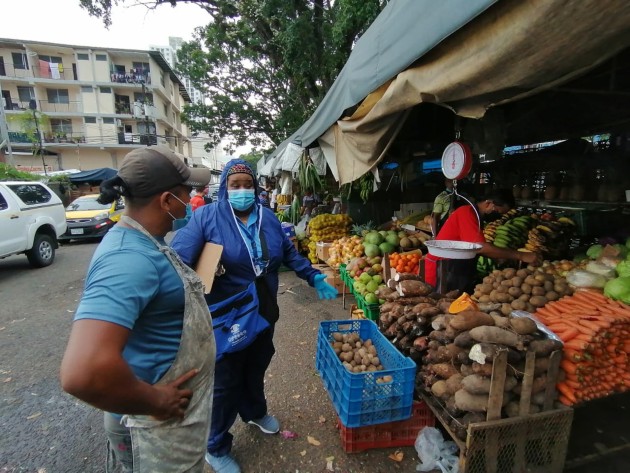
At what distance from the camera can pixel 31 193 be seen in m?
8.29

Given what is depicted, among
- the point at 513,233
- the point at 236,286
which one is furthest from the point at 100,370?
the point at 513,233

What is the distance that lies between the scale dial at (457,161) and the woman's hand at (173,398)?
2556 millimetres

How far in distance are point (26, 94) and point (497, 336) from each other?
4724 cm

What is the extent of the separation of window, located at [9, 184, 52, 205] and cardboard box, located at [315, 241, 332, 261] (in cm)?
713

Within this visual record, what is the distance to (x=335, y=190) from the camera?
31.1ft

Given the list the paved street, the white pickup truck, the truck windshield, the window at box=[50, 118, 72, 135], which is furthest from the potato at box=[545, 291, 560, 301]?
the window at box=[50, 118, 72, 135]

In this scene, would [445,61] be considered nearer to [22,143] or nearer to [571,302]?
[571,302]

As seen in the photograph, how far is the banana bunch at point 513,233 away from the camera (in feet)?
15.3

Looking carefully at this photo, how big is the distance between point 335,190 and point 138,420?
853 centimetres

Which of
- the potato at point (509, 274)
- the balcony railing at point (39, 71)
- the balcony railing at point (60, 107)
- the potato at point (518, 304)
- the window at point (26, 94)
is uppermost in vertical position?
the balcony railing at point (39, 71)

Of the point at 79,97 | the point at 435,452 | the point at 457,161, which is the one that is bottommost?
the point at 435,452

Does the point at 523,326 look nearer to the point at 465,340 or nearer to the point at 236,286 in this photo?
the point at 465,340

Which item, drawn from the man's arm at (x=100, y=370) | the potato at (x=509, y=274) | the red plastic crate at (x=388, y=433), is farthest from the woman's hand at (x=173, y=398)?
the potato at (x=509, y=274)

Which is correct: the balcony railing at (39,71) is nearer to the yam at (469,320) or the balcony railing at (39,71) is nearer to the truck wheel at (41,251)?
the truck wheel at (41,251)
